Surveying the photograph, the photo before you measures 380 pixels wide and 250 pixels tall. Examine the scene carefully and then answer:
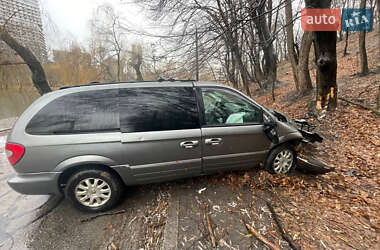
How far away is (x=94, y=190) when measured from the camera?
2330mm

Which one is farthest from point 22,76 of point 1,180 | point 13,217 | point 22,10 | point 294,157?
point 294,157

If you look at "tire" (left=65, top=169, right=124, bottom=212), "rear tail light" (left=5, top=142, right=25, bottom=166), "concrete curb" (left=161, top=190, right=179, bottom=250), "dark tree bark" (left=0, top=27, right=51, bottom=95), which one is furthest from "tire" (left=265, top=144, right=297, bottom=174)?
"dark tree bark" (left=0, top=27, right=51, bottom=95)

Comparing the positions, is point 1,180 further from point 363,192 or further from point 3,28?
point 3,28

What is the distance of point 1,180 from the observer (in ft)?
11.5

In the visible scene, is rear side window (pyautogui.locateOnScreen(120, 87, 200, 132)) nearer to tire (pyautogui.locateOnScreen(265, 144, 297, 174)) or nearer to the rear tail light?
the rear tail light

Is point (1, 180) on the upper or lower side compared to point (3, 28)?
lower

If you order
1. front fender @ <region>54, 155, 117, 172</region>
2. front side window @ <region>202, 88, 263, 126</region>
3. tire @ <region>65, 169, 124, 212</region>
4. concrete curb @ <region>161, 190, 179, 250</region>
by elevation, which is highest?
front side window @ <region>202, 88, 263, 126</region>

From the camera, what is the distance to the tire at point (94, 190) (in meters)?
2.25

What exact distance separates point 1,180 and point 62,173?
275cm

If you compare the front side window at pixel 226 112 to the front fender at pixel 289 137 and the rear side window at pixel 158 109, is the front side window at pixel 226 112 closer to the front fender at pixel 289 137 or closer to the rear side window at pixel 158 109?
the rear side window at pixel 158 109

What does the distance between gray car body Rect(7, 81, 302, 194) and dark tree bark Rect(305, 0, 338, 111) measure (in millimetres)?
3325

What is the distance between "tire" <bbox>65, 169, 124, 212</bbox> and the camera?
7.39 ft

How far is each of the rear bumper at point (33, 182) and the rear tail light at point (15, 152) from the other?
0.76 ft

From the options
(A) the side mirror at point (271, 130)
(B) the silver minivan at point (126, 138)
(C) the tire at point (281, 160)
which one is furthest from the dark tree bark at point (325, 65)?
(A) the side mirror at point (271, 130)
